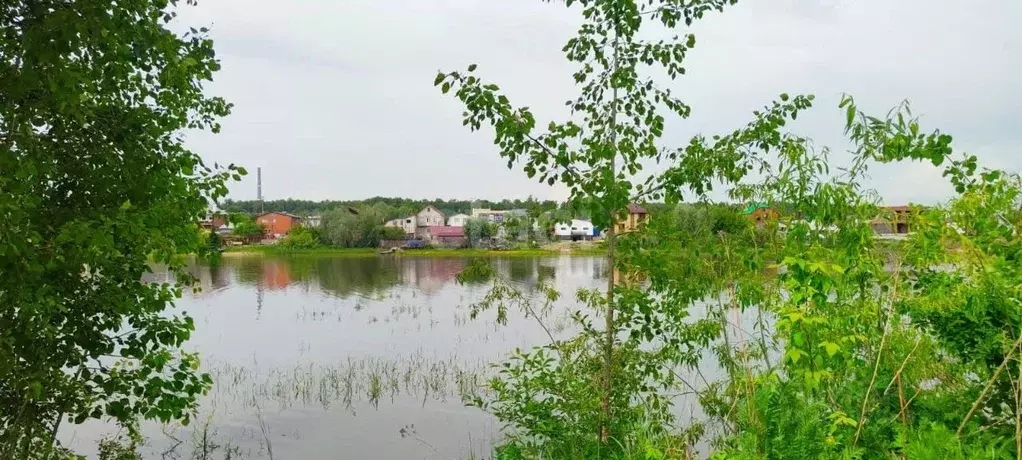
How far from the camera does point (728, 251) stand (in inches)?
160

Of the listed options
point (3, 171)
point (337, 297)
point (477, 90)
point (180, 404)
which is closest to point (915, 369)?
point (477, 90)

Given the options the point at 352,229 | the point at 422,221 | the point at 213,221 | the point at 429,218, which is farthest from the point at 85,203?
the point at 429,218

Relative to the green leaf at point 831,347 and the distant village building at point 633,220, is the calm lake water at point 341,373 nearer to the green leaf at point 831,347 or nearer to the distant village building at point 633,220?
the distant village building at point 633,220

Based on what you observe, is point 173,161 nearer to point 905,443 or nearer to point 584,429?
point 584,429

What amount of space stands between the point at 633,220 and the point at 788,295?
1356mm

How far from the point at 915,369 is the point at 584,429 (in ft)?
6.98

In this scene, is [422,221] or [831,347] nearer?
[831,347]

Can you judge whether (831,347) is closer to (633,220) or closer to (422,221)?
(633,220)

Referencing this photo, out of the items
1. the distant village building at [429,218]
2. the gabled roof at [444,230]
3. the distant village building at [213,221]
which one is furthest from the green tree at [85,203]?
the distant village building at [429,218]

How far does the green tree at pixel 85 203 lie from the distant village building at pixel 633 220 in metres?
2.84

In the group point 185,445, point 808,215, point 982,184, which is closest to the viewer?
point 982,184

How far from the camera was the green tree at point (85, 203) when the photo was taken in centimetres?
310

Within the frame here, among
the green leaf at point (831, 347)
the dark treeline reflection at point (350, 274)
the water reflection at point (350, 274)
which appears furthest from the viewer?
the dark treeline reflection at point (350, 274)

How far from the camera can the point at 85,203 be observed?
3.66m
